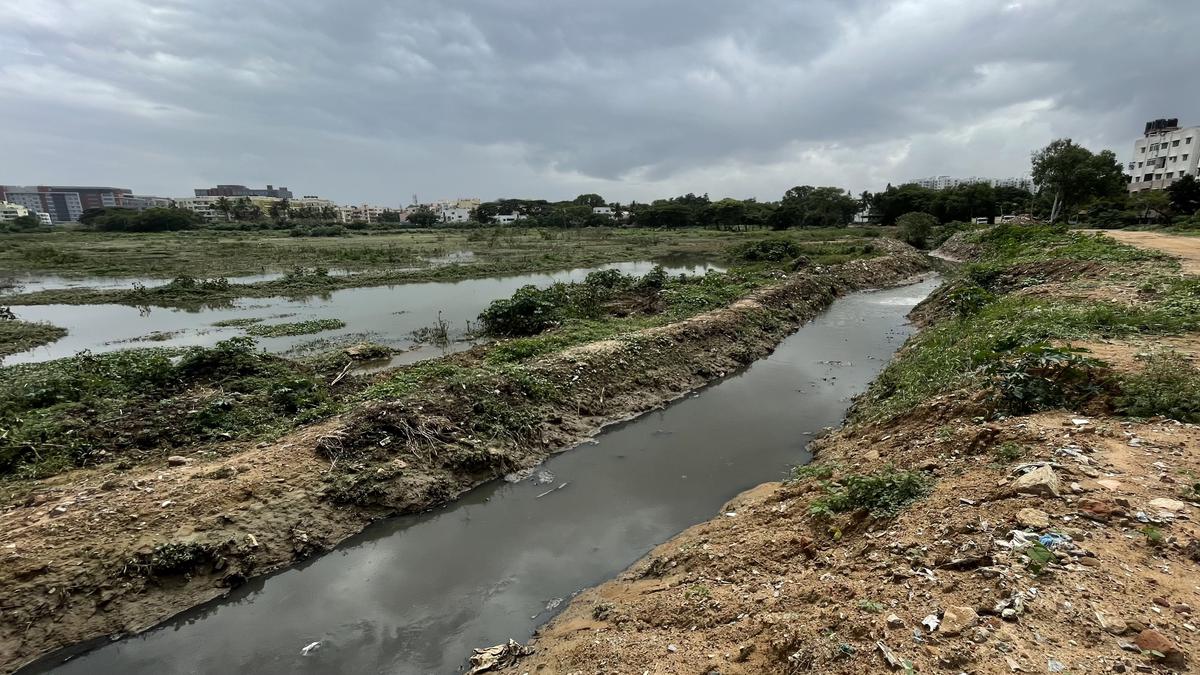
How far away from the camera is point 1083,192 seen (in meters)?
41.8

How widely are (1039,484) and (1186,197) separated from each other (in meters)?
56.2

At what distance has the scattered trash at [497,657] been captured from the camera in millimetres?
4996

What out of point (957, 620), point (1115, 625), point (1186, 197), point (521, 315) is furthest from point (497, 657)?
point (1186, 197)

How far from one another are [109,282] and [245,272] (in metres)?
6.55

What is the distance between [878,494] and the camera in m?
5.68

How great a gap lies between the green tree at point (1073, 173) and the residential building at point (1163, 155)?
1173 inches

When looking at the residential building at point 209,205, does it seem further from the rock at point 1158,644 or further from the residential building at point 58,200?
the rock at point 1158,644

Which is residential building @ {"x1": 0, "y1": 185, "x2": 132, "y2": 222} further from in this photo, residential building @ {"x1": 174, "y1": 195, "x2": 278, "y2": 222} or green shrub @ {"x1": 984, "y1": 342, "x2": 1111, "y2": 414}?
green shrub @ {"x1": 984, "y1": 342, "x2": 1111, "y2": 414}

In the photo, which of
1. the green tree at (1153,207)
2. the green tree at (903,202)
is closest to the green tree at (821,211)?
the green tree at (903,202)

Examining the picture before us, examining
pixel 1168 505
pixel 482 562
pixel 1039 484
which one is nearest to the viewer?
pixel 1168 505

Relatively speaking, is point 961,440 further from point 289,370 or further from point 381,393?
point 289,370

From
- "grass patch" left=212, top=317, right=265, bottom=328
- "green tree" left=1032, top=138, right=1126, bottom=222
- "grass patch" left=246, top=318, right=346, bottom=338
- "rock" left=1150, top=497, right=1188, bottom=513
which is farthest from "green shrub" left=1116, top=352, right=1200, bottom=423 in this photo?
"green tree" left=1032, top=138, right=1126, bottom=222

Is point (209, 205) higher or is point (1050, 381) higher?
point (209, 205)

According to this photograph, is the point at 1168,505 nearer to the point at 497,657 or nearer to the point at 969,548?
the point at 969,548
